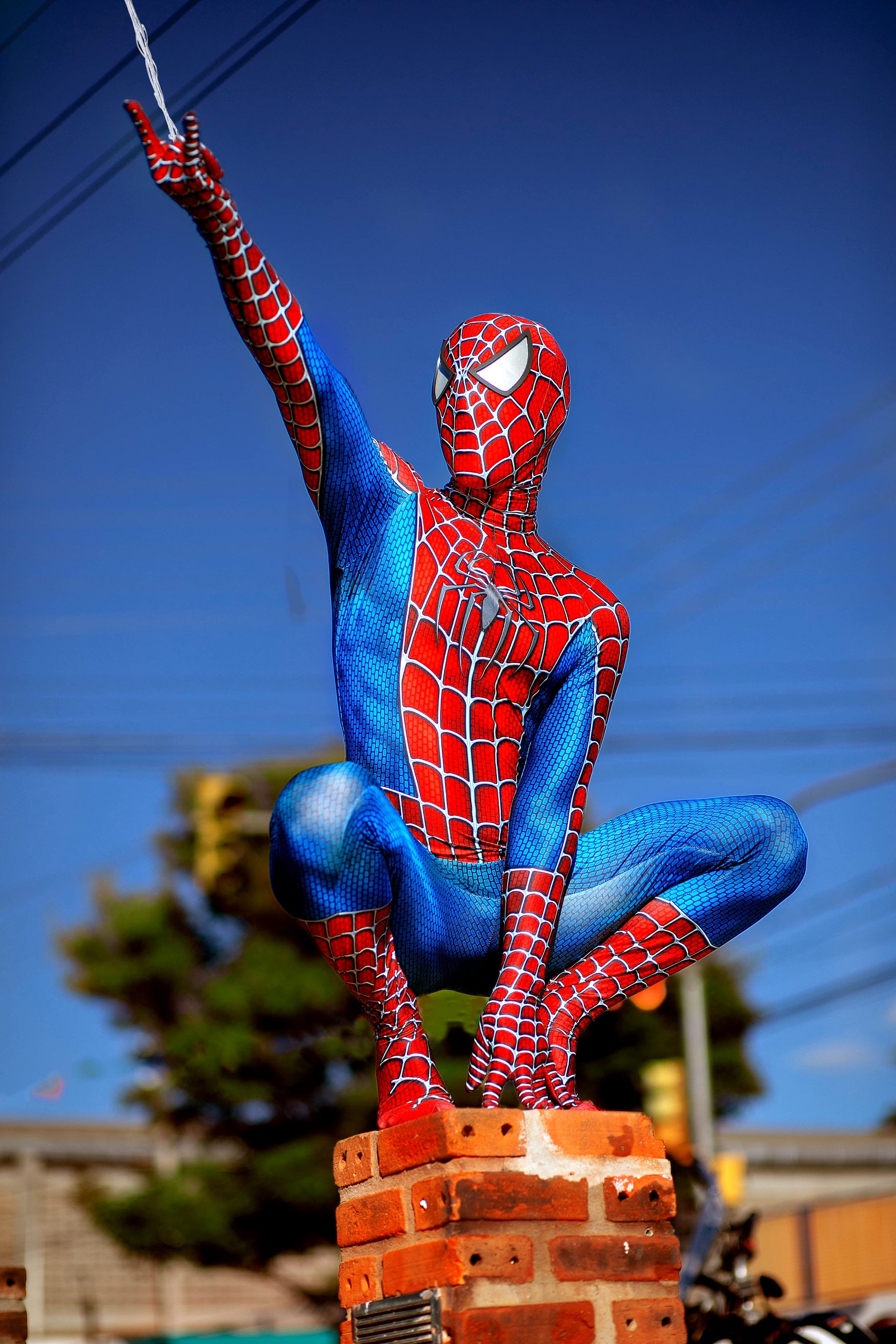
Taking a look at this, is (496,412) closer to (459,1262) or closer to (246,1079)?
(459,1262)

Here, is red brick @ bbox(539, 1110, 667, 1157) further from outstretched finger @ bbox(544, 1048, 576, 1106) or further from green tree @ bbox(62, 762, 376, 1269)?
green tree @ bbox(62, 762, 376, 1269)

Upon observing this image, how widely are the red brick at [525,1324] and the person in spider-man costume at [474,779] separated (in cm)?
46

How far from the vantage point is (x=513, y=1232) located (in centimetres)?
334

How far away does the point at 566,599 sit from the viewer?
164 inches

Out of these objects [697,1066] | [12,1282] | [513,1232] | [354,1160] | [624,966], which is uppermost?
[697,1066]

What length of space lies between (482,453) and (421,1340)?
7.46 ft

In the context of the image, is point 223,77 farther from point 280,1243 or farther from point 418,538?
point 280,1243

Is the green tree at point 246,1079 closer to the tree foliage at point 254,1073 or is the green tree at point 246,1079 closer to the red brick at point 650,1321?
the tree foliage at point 254,1073

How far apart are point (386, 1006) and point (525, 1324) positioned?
0.78m

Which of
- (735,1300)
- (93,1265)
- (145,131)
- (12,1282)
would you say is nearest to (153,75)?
(145,131)

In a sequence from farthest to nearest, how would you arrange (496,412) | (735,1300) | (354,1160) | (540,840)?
(735,1300)
(496,412)
(540,840)
(354,1160)

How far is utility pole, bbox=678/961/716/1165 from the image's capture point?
49.1 feet

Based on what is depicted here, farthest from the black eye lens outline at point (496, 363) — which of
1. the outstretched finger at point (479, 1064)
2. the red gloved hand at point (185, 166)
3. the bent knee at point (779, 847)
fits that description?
the outstretched finger at point (479, 1064)

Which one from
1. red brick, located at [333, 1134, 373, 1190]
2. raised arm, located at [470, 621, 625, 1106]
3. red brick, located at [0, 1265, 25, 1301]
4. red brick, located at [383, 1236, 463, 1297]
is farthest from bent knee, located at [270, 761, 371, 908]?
red brick, located at [0, 1265, 25, 1301]
